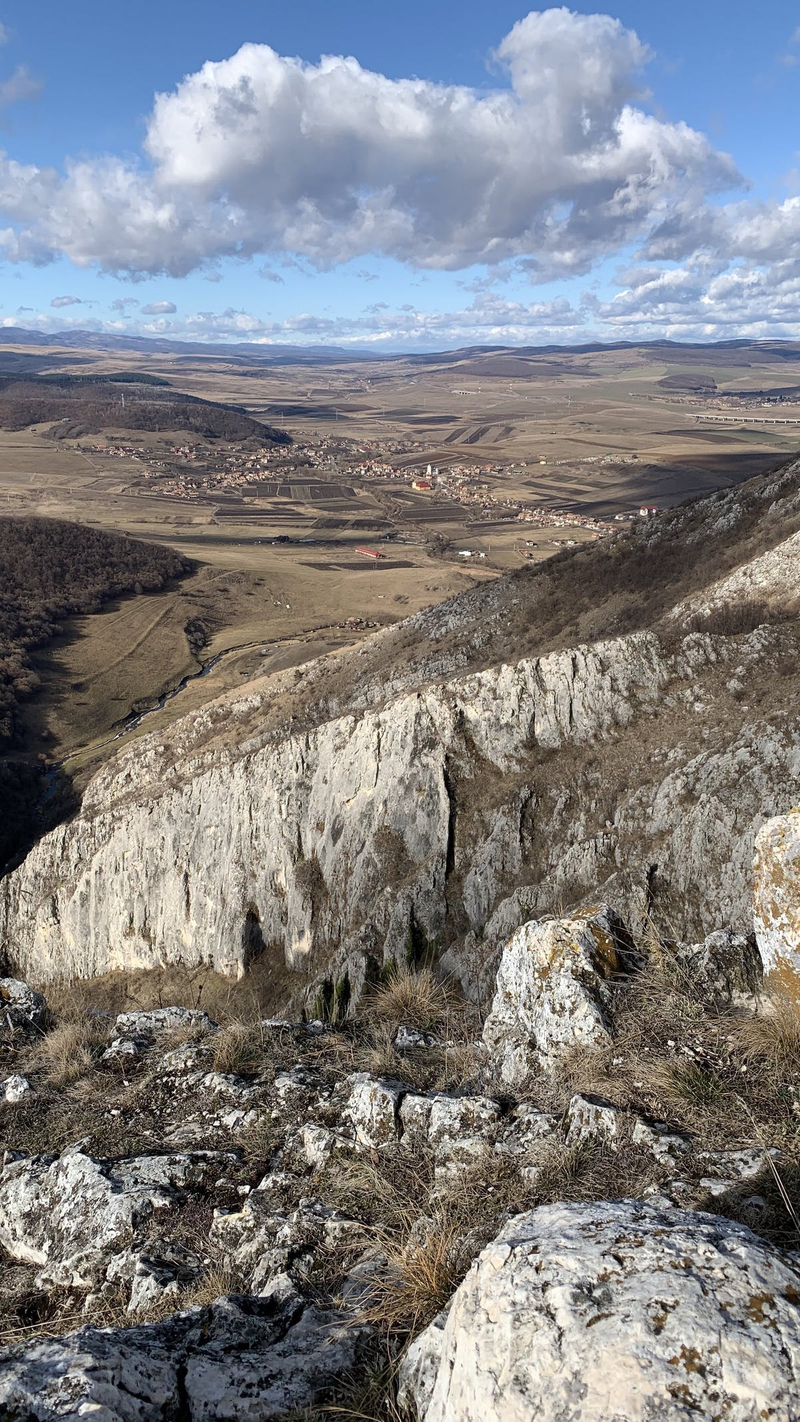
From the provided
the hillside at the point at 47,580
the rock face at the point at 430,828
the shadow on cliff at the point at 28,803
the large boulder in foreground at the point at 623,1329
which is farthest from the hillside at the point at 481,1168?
the hillside at the point at 47,580

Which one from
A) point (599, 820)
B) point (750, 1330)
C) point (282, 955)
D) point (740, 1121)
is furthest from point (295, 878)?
point (750, 1330)

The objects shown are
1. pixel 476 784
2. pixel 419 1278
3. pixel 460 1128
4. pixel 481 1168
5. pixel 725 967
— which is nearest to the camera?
pixel 419 1278

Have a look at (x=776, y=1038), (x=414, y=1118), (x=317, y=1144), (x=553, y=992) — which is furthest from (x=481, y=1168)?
(x=776, y=1038)

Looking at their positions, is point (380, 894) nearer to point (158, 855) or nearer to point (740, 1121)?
point (158, 855)

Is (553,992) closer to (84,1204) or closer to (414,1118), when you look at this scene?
(414,1118)

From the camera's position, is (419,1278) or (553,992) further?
(553,992)

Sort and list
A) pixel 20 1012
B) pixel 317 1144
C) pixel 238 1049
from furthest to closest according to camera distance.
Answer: pixel 20 1012, pixel 238 1049, pixel 317 1144

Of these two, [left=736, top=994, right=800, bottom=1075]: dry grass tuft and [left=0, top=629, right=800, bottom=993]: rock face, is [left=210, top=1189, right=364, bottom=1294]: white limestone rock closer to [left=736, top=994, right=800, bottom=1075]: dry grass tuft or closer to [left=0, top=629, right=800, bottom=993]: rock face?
[left=736, top=994, right=800, bottom=1075]: dry grass tuft
